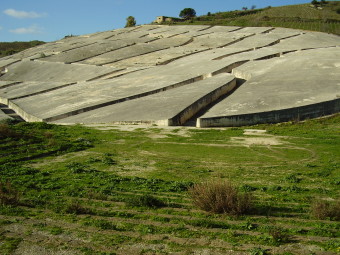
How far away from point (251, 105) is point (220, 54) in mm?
17000

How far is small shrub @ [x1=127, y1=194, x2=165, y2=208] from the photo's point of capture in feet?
23.7

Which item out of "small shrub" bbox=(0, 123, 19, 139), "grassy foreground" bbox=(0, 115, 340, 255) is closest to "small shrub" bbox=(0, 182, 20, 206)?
"grassy foreground" bbox=(0, 115, 340, 255)

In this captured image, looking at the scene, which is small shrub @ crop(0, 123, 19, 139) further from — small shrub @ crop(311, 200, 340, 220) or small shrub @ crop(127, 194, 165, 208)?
small shrub @ crop(311, 200, 340, 220)

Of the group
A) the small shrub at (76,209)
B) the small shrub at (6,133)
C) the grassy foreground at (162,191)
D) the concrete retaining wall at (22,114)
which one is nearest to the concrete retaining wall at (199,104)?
the grassy foreground at (162,191)

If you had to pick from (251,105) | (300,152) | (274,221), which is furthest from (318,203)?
(251,105)

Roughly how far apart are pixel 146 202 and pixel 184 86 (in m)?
16.9

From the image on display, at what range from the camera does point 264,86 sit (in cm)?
2084

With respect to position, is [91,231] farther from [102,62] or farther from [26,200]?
[102,62]

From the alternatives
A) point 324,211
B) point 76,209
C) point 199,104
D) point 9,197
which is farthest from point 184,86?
point 324,211

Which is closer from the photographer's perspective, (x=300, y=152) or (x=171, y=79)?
(x=300, y=152)

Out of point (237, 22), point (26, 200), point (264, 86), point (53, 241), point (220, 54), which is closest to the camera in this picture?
point (53, 241)

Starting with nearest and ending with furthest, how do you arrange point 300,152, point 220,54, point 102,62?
point 300,152 → point 220,54 → point 102,62

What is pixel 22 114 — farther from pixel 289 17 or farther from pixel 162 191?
pixel 289 17

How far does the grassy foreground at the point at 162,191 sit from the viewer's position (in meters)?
5.74
